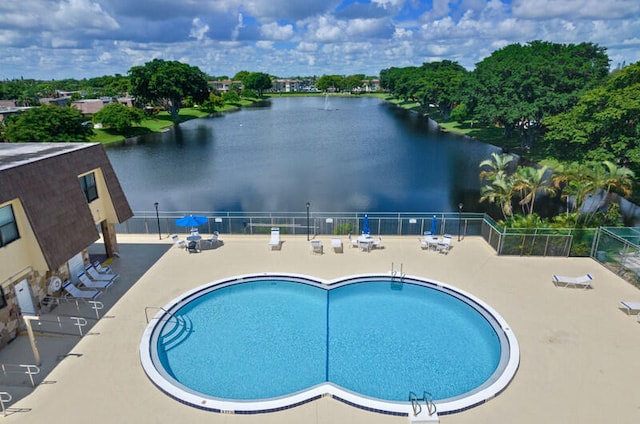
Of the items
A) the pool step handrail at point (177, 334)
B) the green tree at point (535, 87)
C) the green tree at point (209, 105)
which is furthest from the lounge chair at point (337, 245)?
the green tree at point (209, 105)

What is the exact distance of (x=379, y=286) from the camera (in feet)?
55.3

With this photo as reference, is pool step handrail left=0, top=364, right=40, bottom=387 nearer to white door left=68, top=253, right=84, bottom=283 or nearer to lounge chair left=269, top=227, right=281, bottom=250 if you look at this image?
white door left=68, top=253, right=84, bottom=283

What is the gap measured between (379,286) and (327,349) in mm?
4479

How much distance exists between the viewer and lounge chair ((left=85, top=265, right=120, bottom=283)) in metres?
16.3

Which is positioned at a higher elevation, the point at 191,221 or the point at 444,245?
the point at 191,221

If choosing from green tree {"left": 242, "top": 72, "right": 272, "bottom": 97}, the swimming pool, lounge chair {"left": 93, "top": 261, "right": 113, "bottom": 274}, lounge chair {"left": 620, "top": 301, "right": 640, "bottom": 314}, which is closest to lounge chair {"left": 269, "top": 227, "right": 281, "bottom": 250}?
the swimming pool

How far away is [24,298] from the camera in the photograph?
13.5 metres

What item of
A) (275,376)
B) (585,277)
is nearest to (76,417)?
(275,376)

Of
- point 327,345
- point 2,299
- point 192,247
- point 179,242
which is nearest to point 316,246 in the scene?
point 192,247

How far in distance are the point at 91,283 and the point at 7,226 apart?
4.30m

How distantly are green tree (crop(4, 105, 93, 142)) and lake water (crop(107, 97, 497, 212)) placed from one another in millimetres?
→ 5299

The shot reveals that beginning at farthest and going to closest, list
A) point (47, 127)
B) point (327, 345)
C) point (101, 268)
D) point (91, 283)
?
point (47, 127) → point (101, 268) → point (91, 283) → point (327, 345)

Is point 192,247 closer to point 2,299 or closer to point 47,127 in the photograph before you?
point 2,299

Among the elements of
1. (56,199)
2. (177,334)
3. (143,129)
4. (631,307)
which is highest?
(56,199)
